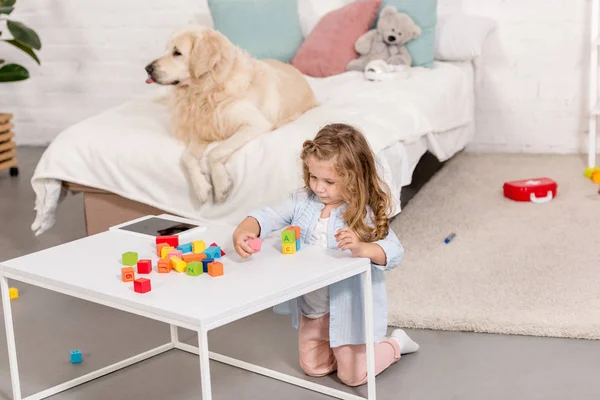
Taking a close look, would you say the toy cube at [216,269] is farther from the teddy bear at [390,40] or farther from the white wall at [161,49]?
the white wall at [161,49]

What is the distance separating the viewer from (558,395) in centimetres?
195

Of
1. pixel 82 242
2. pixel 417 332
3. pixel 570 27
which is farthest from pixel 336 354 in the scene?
pixel 570 27

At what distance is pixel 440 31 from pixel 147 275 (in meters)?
2.61

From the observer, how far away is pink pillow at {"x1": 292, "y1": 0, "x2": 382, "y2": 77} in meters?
3.90

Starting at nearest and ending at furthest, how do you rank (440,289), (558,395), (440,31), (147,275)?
(147,275) → (558,395) → (440,289) → (440,31)

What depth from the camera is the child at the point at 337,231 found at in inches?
74.7

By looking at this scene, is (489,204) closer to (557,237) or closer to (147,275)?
(557,237)

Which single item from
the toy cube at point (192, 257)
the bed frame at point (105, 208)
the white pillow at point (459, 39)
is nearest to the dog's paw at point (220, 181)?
the bed frame at point (105, 208)

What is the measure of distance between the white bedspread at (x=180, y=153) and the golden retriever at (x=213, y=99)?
2.0 inches

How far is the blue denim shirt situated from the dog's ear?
0.94 meters

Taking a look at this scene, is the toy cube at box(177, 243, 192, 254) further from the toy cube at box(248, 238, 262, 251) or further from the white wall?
the white wall

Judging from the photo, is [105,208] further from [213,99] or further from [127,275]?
[127,275]

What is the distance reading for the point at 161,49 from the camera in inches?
189

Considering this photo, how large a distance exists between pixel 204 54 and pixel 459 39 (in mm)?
1575
